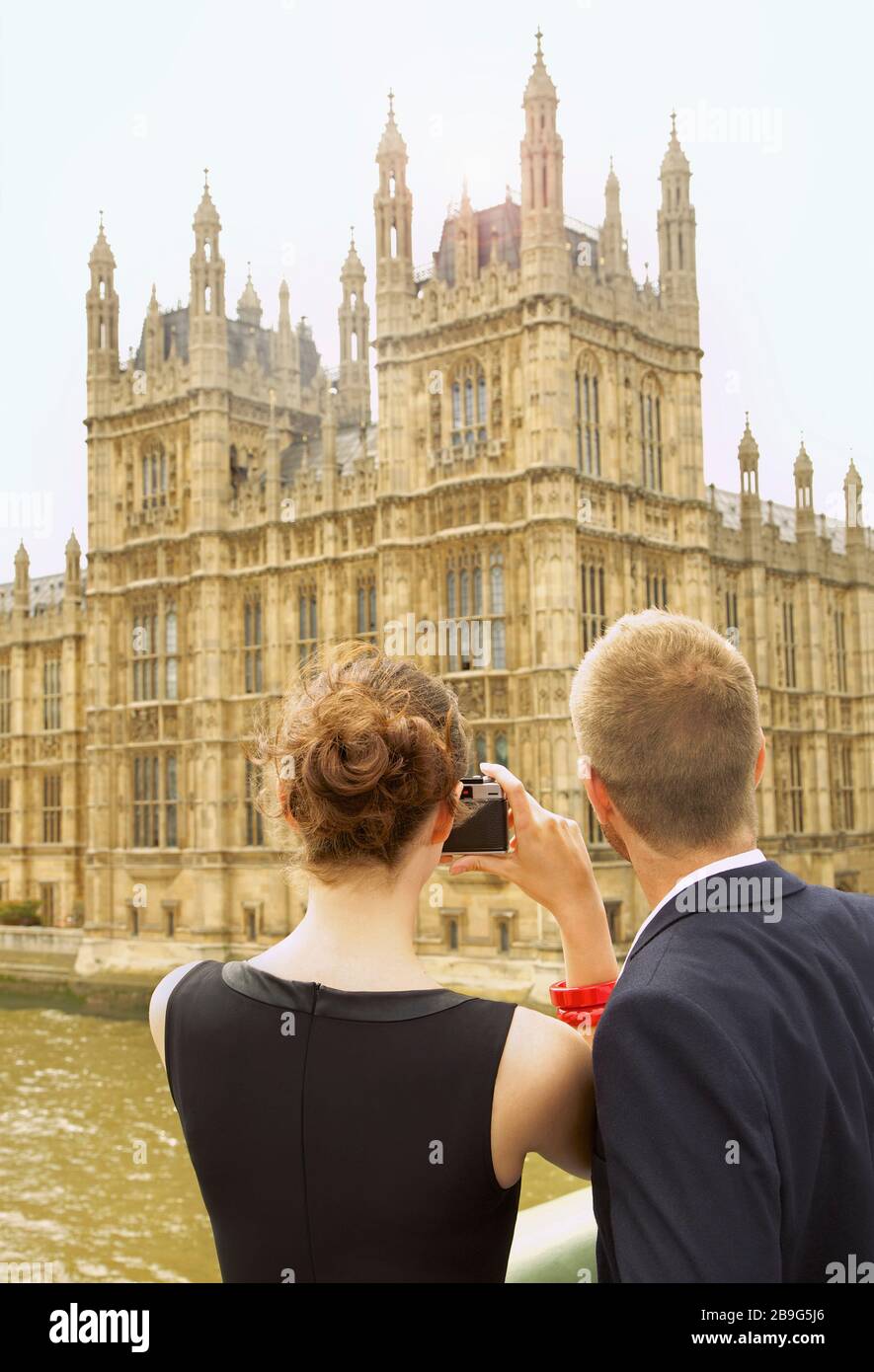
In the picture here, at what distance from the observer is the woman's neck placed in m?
1.97

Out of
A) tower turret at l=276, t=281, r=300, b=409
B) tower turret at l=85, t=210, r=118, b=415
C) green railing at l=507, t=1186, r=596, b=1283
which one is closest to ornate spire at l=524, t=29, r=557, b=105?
tower turret at l=276, t=281, r=300, b=409

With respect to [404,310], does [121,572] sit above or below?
below

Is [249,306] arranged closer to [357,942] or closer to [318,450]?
[318,450]

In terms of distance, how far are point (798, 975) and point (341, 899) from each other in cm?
72

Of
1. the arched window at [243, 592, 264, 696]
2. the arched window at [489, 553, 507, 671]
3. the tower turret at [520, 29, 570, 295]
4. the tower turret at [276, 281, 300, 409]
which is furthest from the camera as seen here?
the tower turret at [276, 281, 300, 409]

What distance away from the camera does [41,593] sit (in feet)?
148

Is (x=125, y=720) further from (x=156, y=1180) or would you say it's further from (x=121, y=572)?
(x=156, y=1180)

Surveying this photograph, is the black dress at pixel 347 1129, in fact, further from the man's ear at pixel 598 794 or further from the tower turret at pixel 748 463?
the tower turret at pixel 748 463

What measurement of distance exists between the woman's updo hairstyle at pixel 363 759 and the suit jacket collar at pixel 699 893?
0.41 metres

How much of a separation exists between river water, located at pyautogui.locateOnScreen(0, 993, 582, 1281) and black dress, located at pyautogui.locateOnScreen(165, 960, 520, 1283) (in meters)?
12.2

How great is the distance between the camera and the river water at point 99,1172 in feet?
46.5

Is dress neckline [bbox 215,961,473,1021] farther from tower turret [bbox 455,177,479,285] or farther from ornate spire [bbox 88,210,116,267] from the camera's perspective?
ornate spire [bbox 88,210,116,267]
